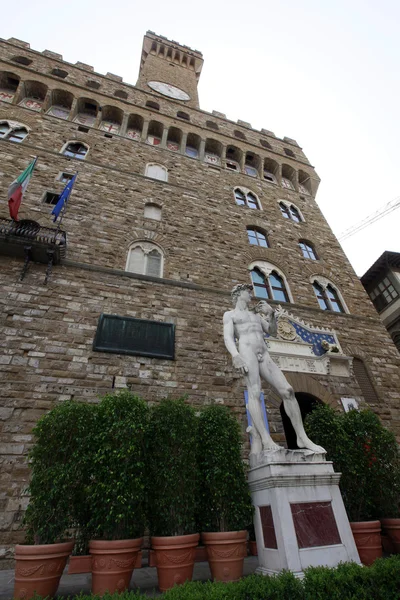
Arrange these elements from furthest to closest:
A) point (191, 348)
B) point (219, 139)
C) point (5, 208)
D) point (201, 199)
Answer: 1. point (219, 139)
2. point (201, 199)
3. point (5, 208)
4. point (191, 348)

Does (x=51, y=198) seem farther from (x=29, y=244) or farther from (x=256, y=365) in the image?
(x=256, y=365)

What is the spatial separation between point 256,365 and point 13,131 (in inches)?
486

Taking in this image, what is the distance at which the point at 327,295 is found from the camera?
10.6 m

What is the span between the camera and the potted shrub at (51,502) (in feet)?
8.82

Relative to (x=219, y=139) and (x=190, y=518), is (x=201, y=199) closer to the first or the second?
(x=219, y=139)

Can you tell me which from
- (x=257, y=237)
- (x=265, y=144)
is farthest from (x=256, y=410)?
(x=265, y=144)

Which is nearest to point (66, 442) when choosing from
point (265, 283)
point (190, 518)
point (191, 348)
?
point (190, 518)

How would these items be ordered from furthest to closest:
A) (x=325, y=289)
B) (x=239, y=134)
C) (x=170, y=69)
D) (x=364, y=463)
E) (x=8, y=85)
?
(x=170, y=69) < (x=239, y=134) < (x=8, y=85) < (x=325, y=289) < (x=364, y=463)

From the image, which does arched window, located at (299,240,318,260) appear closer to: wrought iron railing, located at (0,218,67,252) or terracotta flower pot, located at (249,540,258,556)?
wrought iron railing, located at (0,218,67,252)

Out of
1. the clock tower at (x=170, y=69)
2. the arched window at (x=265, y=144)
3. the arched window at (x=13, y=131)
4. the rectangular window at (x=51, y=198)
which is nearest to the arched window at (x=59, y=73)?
the arched window at (x=13, y=131)

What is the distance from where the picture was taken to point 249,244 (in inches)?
423

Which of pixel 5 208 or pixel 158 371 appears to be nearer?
pixel 158 371

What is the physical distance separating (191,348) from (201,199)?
267 inches

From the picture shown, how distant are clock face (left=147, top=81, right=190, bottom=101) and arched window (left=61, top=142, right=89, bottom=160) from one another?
8669 mm
